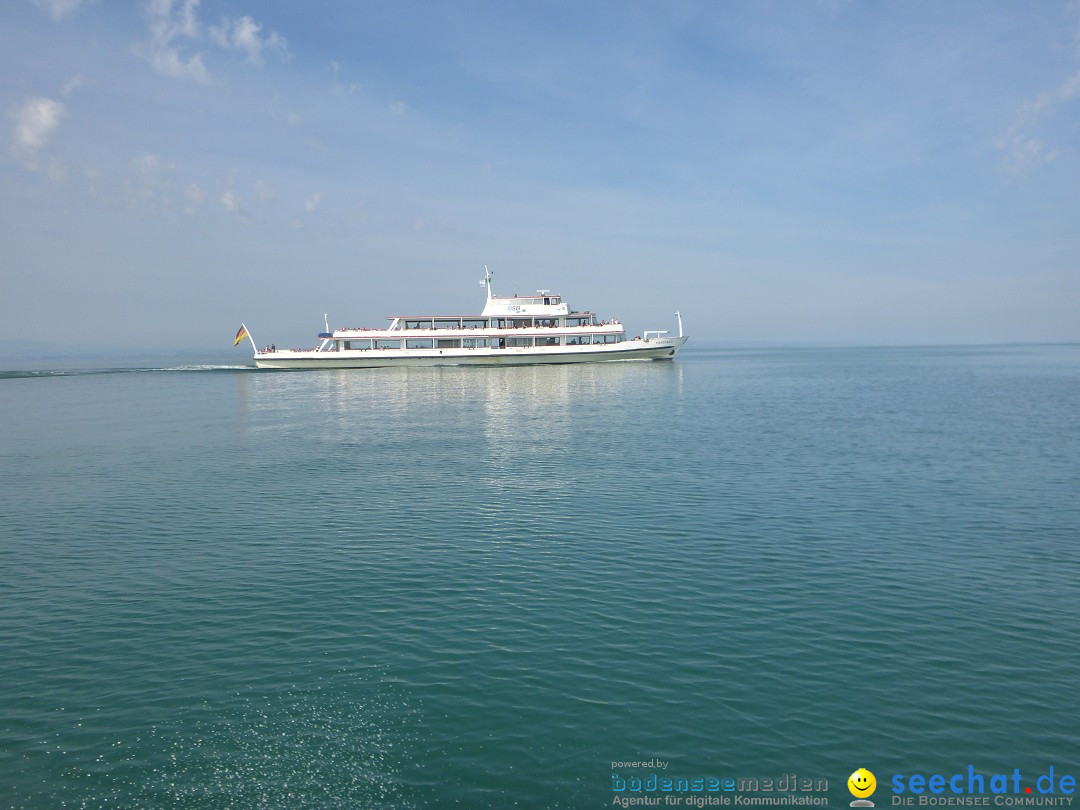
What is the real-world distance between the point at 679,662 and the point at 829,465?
93.9ft

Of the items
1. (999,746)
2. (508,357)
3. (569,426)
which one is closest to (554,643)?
(999,746)

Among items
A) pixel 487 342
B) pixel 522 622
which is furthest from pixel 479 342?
pixel 522 622

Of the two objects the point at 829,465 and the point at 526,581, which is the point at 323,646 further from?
the point at 829,465

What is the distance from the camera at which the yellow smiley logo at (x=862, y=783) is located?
40.8 ft

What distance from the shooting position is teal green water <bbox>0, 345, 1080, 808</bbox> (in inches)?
528

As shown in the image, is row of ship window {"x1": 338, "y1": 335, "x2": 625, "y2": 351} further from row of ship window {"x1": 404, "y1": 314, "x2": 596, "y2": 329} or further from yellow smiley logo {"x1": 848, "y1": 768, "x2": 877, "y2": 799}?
yellow smiley logo {"x1": 848, "y1": 768, "x2": 877, "y2": 799}

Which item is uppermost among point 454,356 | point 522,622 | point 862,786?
point 454,356

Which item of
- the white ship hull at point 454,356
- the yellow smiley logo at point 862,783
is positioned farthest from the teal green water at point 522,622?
the white ship hull at point 454,356

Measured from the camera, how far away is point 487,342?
14075 centimetres

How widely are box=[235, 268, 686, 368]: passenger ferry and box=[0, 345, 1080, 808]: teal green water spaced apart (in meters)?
91.7

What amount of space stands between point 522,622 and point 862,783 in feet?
31.6

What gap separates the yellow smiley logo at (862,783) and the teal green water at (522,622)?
0.19 metres

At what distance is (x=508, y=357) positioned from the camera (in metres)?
137

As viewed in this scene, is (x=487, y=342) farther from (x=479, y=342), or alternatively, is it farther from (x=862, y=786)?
(x=862, y=786)
